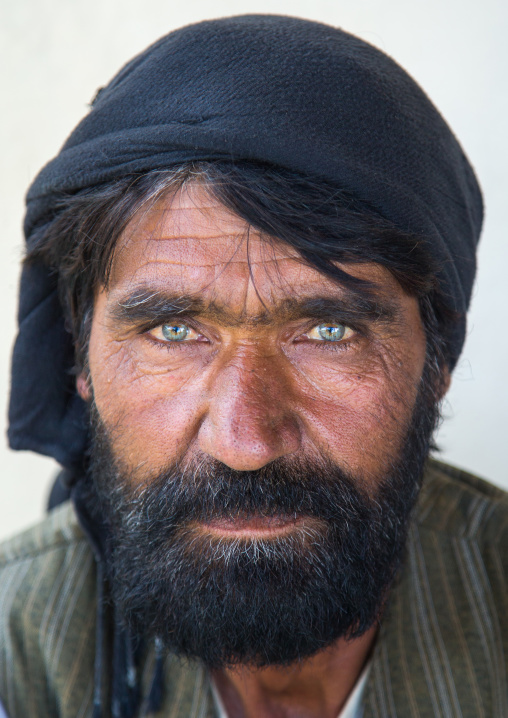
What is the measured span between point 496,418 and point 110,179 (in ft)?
5.06

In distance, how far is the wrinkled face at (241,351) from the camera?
104 cm

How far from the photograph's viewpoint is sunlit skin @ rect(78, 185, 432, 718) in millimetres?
1035

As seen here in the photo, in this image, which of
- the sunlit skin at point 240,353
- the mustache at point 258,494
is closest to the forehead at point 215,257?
the sunlit skin at point 240,353

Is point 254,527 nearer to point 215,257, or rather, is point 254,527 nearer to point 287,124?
point 215,257

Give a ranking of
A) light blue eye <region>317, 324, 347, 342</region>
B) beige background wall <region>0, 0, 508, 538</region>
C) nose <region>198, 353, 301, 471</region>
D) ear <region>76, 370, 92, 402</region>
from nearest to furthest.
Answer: nose <region>198, 353, 301, 471</region>
light blue eye <region>317, 324, 347, 342</region>
ear <region>76, 370, 92, 402</region>
beige background wall <region>0, 0, 508, 538</region>

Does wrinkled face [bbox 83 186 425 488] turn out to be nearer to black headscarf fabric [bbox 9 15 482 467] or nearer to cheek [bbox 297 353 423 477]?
cheek [bbox 297 353 423 477]

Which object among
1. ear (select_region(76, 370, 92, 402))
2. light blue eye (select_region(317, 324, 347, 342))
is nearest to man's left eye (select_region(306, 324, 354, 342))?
light blue eye (select_region(317, 324, 347, 342))

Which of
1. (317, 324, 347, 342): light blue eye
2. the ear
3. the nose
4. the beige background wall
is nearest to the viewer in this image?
the nose

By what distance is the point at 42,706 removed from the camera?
1.38 meters

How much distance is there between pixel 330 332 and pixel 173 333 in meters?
0.26

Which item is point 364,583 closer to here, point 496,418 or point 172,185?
point 172,185

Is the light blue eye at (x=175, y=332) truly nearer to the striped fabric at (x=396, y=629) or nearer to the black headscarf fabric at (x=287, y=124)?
the black headscarf fabric at (x=287, y=124)

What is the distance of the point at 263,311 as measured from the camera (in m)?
1.04

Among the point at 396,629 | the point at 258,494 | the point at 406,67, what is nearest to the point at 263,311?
the point at 258,494
